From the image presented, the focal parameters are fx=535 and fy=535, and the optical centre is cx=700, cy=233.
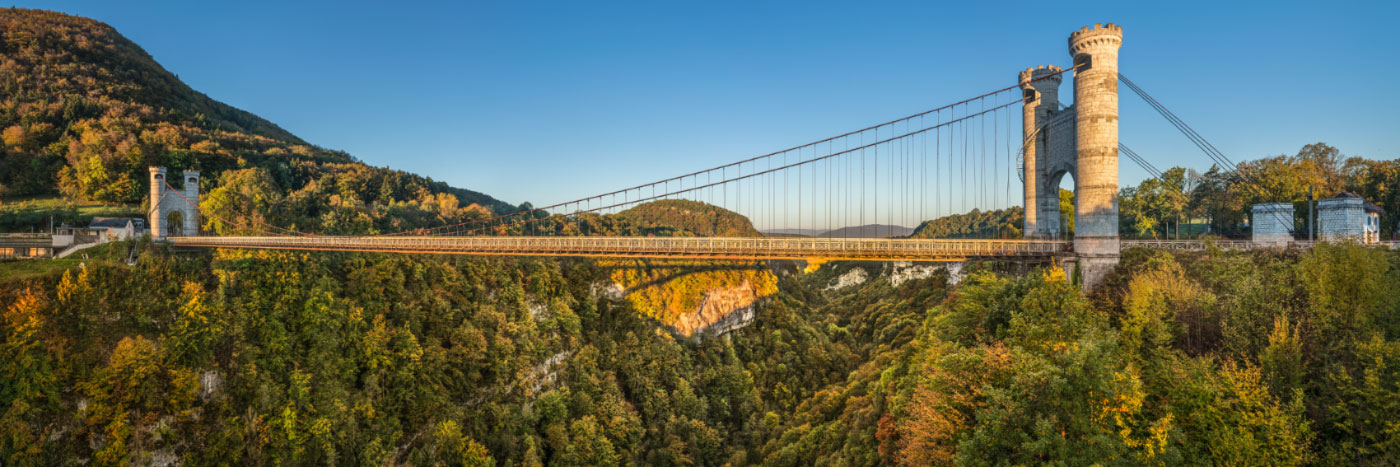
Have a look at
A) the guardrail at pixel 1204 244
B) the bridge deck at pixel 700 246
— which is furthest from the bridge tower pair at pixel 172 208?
the guardrail at pixel 1204 244

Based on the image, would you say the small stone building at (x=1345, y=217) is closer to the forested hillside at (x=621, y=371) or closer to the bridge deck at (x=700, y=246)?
the forested hillside at (x=621, y=371)

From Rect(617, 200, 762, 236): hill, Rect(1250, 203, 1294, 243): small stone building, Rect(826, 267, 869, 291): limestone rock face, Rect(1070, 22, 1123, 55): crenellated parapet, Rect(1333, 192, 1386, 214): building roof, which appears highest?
Rect(1070, 22, 1123, 55): crenellated parapet

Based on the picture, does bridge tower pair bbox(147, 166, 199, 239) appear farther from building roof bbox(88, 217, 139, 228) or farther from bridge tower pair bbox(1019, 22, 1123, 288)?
bridge tower pair bbox(1019, 22, 1123, 288)

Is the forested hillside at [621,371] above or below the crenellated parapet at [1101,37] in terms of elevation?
below

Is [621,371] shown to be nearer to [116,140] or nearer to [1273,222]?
[1273,222]

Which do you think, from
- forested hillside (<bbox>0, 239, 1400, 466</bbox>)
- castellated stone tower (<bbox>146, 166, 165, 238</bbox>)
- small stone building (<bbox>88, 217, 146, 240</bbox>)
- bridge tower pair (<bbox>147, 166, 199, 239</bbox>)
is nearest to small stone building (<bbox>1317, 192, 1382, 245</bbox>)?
forested hillside (<bbox>0, 239, 1400, 466</bbox>)

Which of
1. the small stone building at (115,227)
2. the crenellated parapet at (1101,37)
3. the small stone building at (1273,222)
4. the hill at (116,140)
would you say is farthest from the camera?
the hill at (116,140)
